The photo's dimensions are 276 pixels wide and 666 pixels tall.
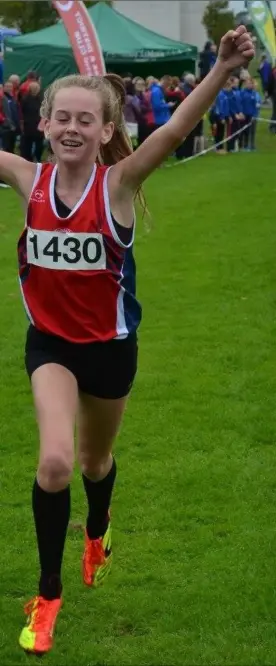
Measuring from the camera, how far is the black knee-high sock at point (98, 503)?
4484 mm

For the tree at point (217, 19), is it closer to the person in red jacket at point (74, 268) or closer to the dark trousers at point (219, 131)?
the dark trousers at point (219, 131)

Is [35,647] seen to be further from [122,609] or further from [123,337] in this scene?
[123,337]

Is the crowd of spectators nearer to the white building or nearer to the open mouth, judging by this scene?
the open mouth

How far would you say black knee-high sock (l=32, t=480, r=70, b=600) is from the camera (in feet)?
12.3

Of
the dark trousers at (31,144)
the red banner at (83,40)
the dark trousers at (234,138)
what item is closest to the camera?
the red banner at (83,40)

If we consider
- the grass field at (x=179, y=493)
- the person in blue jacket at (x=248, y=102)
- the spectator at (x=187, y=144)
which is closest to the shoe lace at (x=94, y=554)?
the grass field at (x=179, y=493)

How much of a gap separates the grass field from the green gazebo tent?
14165 millimetres

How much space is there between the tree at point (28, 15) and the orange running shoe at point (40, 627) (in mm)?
41178

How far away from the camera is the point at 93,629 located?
409cm

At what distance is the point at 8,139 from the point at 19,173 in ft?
54.4

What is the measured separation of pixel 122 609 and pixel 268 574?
695 mm

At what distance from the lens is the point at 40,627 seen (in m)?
3.70

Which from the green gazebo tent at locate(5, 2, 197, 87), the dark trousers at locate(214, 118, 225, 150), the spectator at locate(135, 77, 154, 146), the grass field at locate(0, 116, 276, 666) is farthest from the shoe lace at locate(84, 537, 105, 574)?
the green gazebo tent at locate(5, 2, 197, 87)

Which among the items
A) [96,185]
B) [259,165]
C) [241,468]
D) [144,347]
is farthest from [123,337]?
[259,165]
